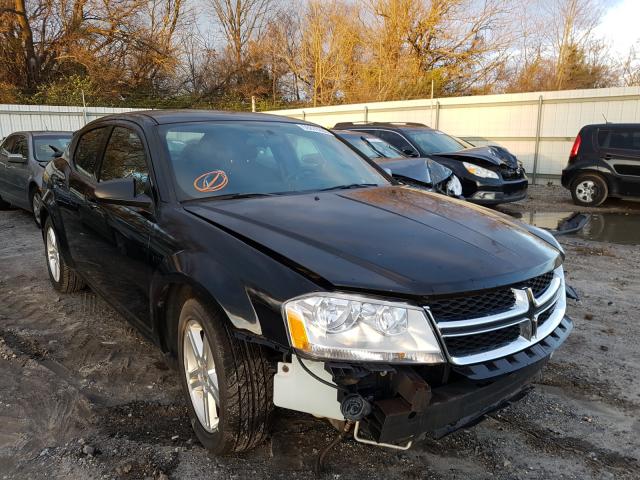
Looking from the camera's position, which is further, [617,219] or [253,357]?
[617,219]

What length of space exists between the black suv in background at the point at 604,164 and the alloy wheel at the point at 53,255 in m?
9.94

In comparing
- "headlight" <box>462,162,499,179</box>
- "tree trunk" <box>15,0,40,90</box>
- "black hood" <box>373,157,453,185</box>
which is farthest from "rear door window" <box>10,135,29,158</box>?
"tree trunk" <box>15,0,40,90</box>

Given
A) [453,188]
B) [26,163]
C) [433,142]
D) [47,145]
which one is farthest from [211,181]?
[433,142]

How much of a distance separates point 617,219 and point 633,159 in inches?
59.2

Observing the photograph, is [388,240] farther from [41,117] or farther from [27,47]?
[27,47]

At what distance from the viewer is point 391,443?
6.11 feet

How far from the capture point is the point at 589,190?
34.5 ft

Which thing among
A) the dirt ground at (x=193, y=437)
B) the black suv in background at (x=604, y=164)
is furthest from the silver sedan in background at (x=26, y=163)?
the black suv in background at (x=604, y=164)

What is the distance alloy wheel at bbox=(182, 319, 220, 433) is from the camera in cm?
234

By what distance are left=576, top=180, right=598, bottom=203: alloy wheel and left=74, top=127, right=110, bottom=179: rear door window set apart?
986cm

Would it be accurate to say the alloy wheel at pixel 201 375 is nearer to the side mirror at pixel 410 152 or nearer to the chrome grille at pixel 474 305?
the chrome grille at pixel 474 305

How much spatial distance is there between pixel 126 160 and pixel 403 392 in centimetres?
241

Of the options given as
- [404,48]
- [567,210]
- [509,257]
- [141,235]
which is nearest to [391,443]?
[509,257]

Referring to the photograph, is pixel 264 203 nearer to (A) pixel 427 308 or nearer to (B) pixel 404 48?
(A) pixel 427 308
